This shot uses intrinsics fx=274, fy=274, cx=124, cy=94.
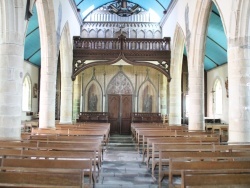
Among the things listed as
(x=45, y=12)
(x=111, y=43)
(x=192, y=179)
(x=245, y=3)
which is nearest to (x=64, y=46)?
(x=111, y=43)

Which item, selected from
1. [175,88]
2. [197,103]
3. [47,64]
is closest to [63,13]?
[47,64]

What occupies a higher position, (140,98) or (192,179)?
(140,98)

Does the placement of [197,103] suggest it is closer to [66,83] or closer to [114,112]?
[66,83]

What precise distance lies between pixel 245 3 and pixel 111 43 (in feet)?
31.3

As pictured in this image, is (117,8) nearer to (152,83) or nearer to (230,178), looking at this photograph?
(152,83)

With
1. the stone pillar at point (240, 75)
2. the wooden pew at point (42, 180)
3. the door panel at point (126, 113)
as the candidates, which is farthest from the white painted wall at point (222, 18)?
the wooden pew at point (42, 180)

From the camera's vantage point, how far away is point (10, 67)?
6.09 m

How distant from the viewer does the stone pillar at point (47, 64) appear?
397 inches

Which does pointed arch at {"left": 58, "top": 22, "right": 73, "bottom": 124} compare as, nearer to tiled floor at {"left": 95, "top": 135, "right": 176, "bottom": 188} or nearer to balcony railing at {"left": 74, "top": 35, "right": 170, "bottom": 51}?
balcony railing at {"left": 74, "top": 35, "right": 170, "bottom": 51}

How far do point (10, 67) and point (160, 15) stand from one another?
14.1 meters

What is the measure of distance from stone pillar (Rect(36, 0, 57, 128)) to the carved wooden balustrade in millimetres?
4147

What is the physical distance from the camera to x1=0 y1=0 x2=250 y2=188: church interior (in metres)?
4.34

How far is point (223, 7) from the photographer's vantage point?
761 cm

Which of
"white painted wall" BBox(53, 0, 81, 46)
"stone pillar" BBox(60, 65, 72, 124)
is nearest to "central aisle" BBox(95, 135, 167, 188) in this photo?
"white painted wall" BBox(53, 0, 81, 46)
